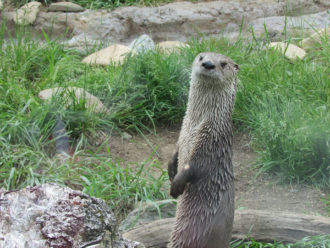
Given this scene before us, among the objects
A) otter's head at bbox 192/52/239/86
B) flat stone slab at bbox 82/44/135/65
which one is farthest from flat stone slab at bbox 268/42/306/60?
otter's head at bbox 192/52/239/86

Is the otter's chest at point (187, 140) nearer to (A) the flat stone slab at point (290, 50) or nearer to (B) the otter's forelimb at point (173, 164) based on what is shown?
(B) the otter's forelimb at point (173, 164)

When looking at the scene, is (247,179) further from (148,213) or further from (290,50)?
(290,50)

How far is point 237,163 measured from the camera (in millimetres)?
3926

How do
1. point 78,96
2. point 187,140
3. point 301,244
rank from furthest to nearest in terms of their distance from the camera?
point 78,96 < point 301,244 < point 187,140

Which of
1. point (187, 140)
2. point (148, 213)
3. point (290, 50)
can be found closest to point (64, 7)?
point (290, 50)

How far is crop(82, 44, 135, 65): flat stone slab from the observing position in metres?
4.82

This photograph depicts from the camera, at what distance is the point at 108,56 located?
491 cm

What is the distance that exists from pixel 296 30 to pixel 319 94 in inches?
67.1

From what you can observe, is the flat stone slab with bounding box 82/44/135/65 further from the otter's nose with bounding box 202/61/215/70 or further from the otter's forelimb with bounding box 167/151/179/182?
the otter's nose with bounding box 202/61/215/70

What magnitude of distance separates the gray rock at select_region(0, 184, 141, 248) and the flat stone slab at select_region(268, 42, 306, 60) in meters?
3.29

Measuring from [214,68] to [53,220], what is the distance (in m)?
1.17

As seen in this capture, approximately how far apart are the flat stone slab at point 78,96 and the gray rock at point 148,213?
110 cm

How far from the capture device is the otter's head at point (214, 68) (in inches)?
96.4

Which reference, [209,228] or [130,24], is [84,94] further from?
[130,24]
